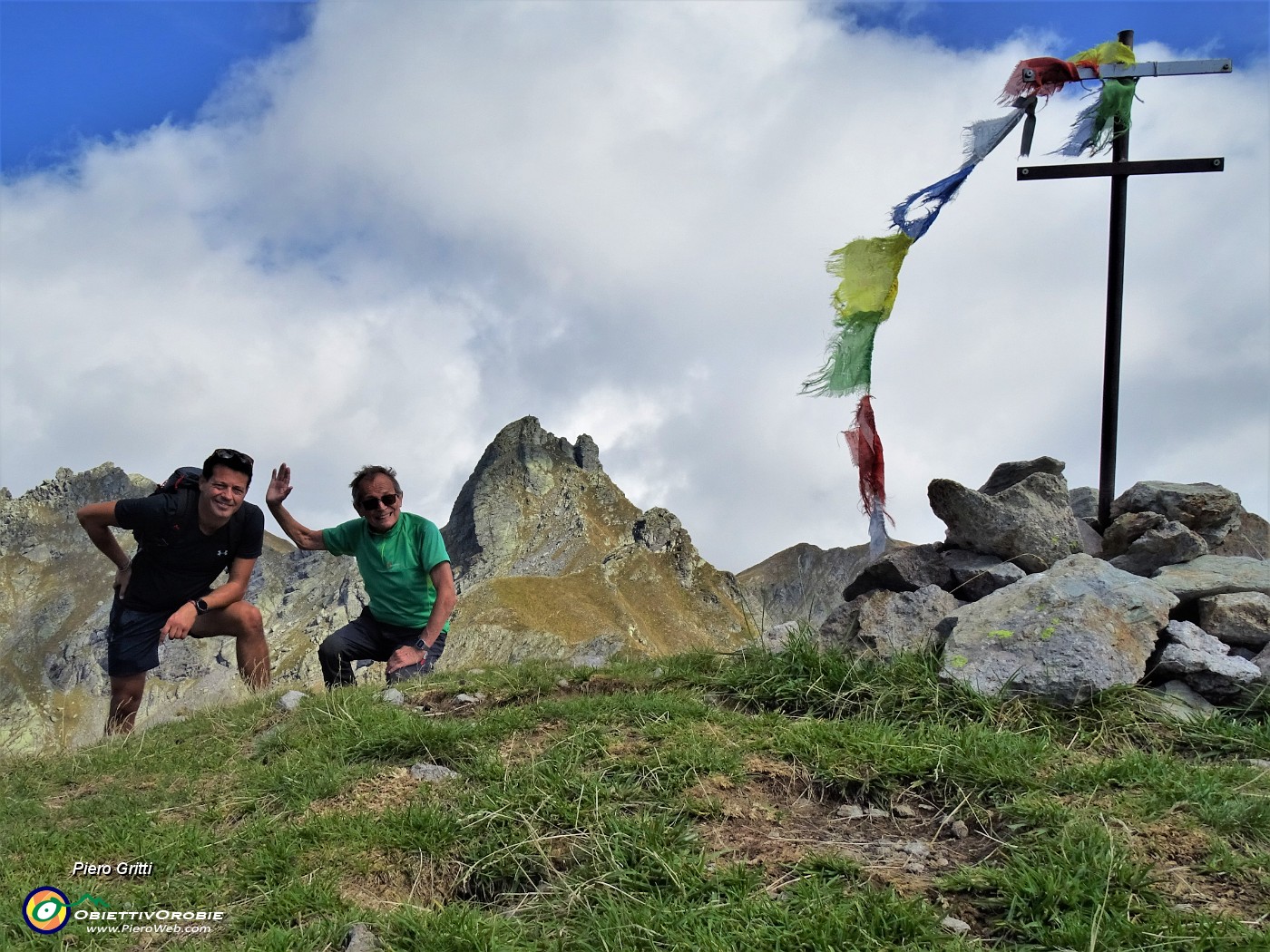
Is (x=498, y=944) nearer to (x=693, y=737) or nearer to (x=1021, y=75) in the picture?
(x=693, y=737)

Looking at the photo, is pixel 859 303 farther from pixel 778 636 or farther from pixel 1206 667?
pixel 1206 667

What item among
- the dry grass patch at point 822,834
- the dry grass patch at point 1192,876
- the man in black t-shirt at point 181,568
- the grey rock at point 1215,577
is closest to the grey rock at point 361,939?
the dry grass patch at point 822,834

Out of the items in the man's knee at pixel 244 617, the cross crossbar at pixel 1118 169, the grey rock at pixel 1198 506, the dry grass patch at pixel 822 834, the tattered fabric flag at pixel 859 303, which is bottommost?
the dry grass patch at pixel 822 834

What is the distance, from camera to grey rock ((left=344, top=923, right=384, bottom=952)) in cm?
417

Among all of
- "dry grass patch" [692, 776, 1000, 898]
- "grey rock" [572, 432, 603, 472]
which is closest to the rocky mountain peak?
"grey rock" [572, 432, 603, 472]

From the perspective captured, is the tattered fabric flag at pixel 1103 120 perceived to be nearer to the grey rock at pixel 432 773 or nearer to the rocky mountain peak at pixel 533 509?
the grey rock at pixel 432 773

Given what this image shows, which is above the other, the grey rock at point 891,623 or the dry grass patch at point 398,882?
the grey rock at point 891,623

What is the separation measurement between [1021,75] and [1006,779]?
21.4 feet

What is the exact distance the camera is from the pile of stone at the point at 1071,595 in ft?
22.0

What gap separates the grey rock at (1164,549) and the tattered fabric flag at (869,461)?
2366mm

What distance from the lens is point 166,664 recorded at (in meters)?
192

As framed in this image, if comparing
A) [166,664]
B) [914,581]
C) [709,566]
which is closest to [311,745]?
[914,581]

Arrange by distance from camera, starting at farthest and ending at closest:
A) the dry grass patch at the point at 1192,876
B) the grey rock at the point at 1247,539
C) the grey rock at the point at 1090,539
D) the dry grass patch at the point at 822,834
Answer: the grey rock at the point at 1247,539, the grey rock at the point at 1090,539, the dry grass patch at the point at 822,834, the dry grass patch at the point at 1192,876

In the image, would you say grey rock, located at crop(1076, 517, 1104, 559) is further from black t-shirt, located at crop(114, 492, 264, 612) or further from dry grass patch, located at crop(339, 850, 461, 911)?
black t-shirt, located at crop(114, 492, 264, 612)
